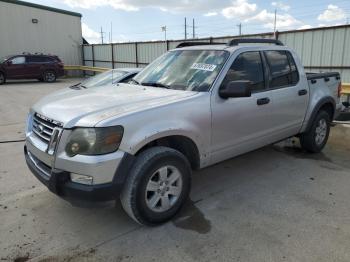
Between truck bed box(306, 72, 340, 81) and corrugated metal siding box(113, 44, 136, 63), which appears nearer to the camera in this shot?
truck bed box(306, 72, 340, 81)

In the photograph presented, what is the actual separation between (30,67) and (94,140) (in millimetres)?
19582

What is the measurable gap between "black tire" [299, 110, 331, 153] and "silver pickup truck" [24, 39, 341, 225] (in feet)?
1.47

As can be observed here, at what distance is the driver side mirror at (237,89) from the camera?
3.56 m

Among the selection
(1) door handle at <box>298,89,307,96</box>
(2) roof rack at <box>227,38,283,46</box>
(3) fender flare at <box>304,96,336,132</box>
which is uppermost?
(2) roof rack at <box>227,38,283,46</box>

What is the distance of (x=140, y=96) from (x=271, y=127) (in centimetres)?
193

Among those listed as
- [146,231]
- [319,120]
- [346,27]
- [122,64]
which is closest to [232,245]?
[146,231]

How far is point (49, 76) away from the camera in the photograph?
21188 millimetres

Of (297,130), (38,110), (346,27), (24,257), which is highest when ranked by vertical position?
(346,27)

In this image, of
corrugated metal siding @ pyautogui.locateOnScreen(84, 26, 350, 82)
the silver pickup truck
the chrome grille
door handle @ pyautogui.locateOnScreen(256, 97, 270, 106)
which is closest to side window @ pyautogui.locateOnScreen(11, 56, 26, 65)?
corrugated metal siding @ pyautogui.locateOnScreen(84, 26, 350, 82)

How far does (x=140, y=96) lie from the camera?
3.65 meters

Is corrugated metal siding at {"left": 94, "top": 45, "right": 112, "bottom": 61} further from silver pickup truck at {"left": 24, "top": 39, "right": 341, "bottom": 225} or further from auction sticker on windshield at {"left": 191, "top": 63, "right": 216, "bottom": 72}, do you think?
auction sticker on windshield at {"left": 191, "top": 63, "right": 216, "bottom": 72}

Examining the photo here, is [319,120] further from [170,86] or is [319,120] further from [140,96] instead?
[140,96]

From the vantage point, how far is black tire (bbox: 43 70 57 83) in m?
21.0

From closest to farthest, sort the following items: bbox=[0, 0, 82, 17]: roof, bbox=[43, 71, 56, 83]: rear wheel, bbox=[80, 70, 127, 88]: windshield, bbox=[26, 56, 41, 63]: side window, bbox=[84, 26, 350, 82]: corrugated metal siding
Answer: bbox=[80, 70, 127, 88]: windshield
bbox=[84, 26, 350, 82]: corrugated metal siding
bbox=[26, 56, 41, 63]: side window
bbox=[43, 71, 56, 83]: rear wheel
bbox=[0, 0, 82, 17]: roof
